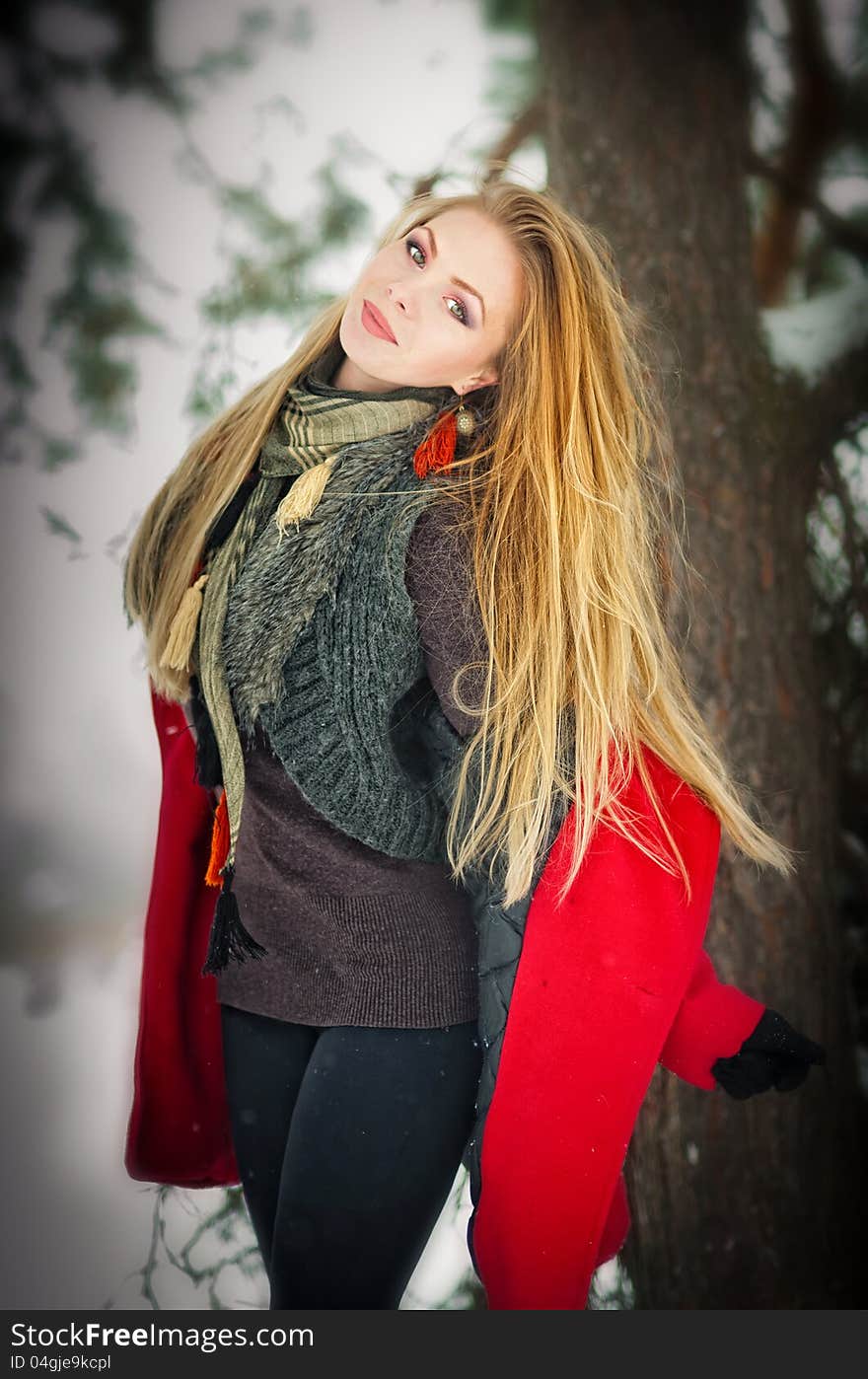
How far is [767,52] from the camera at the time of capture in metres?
1.76

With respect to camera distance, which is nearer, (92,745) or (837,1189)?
(92,745)

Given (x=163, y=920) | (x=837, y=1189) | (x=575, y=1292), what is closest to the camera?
(x=575, y=1292)

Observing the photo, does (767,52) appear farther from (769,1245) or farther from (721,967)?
(769,1245)

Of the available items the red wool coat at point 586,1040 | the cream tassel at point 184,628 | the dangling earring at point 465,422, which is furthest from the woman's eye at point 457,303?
the red wool coat at point 586,1040

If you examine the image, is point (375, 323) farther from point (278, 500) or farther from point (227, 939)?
point (227, 939)

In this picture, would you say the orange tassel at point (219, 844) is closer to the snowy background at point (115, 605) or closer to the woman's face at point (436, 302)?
the snowy background at point (115, 605)

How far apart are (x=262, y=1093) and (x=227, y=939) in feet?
0.66

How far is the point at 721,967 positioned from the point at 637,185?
1.29m

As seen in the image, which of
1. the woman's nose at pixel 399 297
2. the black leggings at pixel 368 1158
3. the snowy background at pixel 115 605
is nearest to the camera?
the black leggings at pixel 368 1158

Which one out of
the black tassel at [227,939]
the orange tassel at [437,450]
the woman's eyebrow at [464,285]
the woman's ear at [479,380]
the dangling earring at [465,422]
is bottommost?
the black tassel at [227,939]

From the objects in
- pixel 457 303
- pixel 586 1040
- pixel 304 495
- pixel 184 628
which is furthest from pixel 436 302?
pixel 586 1040

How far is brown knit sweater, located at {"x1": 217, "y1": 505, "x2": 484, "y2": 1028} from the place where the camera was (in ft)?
3.64

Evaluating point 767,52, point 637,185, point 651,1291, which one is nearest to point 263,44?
point 637,185

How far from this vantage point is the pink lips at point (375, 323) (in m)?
1.19
